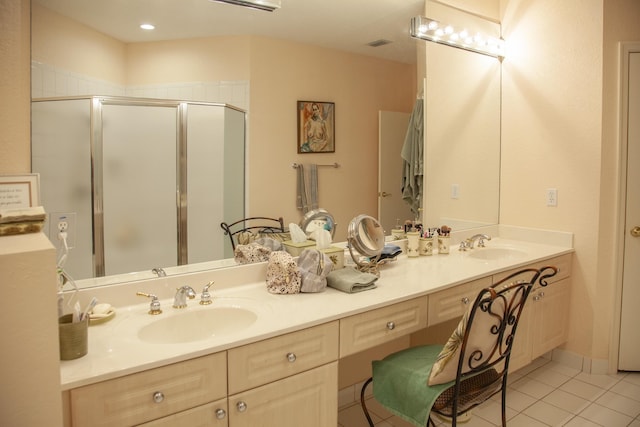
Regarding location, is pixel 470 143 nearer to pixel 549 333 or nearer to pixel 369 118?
pixel 369 118

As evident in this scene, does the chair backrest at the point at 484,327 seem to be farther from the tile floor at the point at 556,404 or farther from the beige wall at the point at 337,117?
the beige wall at the point at 337,117

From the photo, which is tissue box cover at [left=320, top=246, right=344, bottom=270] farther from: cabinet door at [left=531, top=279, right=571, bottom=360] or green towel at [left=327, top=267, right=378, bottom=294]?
cabinet door at [left=531, top=279, right=571, bottom=360]

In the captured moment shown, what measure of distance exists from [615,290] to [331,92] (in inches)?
82.6

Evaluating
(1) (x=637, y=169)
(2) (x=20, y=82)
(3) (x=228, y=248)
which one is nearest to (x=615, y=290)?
(1) (x=637, y=169)

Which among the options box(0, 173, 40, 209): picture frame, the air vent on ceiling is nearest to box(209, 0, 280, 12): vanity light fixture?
the air vent on ceiling

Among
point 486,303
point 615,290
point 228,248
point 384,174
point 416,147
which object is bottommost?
point 615,290

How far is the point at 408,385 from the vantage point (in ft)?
5.44

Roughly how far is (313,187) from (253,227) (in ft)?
1.29

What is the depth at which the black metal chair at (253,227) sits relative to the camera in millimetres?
1935

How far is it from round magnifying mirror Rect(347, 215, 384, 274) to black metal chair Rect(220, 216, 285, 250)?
1.11 ft

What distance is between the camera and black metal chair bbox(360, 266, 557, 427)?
5.08 ft

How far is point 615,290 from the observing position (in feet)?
8.94

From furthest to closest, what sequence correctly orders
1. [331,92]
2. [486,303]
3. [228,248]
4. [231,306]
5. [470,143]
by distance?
[470,143] → [331,92] → [228,248] → [231,306] → [486,303]

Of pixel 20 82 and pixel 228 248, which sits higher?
pixel 20 82
